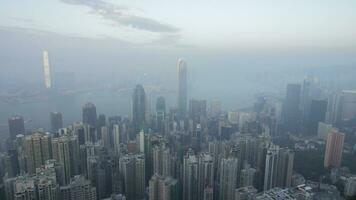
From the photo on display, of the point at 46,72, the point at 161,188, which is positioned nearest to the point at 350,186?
the point at 161,188

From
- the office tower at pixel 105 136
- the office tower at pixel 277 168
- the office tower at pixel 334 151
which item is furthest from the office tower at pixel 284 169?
the office tower at pixel 105 136

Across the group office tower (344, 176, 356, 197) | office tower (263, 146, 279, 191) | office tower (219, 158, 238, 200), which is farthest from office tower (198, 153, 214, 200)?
office tower (344, 176, 356, 197)

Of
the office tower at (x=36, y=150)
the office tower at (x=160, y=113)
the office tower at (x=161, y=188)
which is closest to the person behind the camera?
the office tower at (x=161, y=188)

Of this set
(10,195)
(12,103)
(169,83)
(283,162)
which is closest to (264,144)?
(283,162)

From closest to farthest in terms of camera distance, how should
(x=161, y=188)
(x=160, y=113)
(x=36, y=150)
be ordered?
(x=161, y=188), (x=36, y=150), (x=160, y=113)

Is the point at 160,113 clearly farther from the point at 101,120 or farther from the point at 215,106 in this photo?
the point at 215,106

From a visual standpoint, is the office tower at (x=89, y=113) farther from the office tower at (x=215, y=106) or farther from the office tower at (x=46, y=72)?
the office tower at (x=215, y=106)

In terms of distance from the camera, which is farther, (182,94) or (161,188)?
(182,94)
